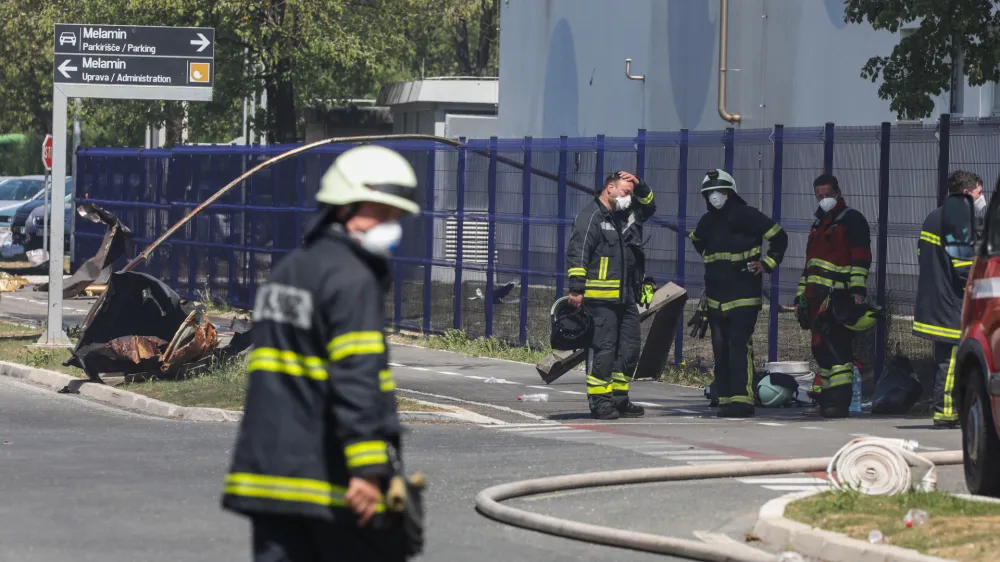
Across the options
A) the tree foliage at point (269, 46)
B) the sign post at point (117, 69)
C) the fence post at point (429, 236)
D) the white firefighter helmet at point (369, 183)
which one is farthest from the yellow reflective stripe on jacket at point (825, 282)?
the tree foliage at point (269, 46)

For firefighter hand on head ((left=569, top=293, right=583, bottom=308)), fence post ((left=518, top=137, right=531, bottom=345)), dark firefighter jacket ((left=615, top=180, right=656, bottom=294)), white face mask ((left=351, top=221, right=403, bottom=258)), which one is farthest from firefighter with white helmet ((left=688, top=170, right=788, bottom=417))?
white face mask ((left=351, top=221, right=403, bottom=258))

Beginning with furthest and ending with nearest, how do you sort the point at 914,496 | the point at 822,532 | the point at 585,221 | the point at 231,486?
the point at 585,221, the point at 914,496, the point at 822,532, the point at 231,486

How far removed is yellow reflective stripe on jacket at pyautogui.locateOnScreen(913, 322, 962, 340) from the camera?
12.2m

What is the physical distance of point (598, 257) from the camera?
12.7 m

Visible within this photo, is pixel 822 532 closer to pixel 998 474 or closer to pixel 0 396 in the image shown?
pixel 998 474

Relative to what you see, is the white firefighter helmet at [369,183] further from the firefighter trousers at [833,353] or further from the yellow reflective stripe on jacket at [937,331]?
the firefighter trousers at [833,353]

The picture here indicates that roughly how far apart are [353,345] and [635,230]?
8.60 metres

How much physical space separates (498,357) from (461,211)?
1.92m

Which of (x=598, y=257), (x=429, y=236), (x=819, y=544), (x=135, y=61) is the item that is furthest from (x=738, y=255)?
(x=135, y=61)

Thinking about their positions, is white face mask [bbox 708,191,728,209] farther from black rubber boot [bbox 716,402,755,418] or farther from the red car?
the red car

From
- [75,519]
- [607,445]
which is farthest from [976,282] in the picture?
[75,519]

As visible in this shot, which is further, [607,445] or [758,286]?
[758,286]

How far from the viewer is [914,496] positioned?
27.4 ft

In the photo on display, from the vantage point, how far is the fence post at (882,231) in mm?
13969
